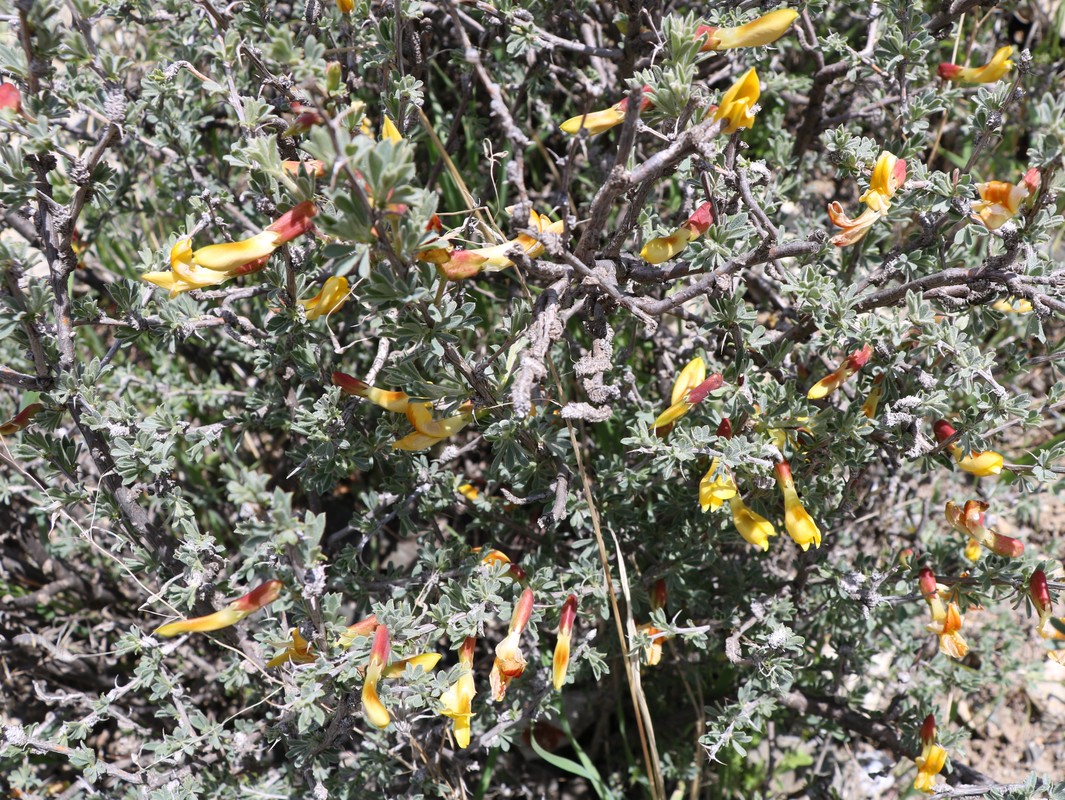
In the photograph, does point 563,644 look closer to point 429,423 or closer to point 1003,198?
point 429,423

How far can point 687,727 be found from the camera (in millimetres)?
2385

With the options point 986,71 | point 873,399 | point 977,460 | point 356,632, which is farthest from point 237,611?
point 986,71

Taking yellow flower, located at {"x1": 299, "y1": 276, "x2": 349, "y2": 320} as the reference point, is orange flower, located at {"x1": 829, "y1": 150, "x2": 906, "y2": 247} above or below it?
below

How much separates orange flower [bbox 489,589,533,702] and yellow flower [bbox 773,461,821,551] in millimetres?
541

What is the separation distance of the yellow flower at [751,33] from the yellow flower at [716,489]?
2.48 ft

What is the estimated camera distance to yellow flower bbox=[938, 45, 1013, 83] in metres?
1.76

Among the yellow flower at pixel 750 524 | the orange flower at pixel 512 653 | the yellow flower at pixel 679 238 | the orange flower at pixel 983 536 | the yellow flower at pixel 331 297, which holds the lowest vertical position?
the orange flower at pixel 983 536

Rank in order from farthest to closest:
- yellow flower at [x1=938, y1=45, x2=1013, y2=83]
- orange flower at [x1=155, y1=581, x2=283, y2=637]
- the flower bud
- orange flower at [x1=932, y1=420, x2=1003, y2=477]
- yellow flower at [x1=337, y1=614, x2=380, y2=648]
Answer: yellow flower at [x1=938, y1=45, x2=1013, y2=83]
orange flower at [x1=932, y1=420, x2=1003, y2=477]
yellow flower at [x1=337, y1=614, x2=380, y2=648]
orange flower at [x1=155, y1=581, x2=283, y2=637]
the flower bud

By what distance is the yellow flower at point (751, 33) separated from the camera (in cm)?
148

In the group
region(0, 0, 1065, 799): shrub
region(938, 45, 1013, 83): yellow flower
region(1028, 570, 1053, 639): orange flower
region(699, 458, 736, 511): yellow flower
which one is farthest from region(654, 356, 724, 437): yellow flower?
region(938, 45, 1013, 83): yellow flower

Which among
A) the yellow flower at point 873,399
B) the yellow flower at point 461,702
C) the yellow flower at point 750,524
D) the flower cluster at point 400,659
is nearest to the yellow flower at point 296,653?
the flower cluster at point 400,659

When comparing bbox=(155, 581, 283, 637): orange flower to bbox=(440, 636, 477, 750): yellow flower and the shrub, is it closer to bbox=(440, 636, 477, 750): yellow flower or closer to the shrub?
the shrub

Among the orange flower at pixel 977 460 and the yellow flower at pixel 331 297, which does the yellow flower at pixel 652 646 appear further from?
the yellow flower at pixel 331 297

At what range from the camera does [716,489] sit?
160 centimetres
